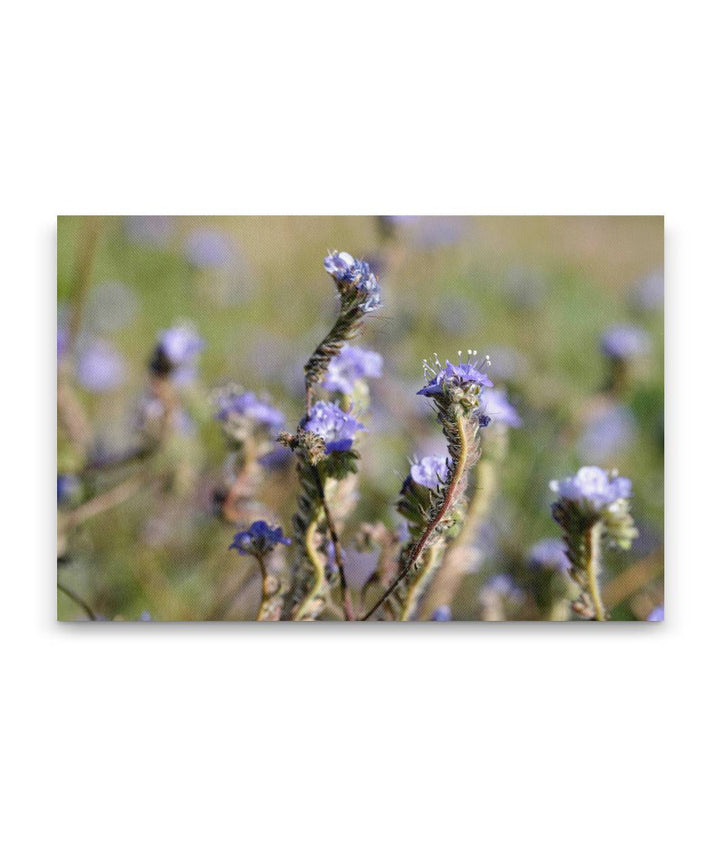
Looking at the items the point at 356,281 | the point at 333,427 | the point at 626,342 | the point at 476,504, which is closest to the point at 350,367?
the point at 333,427

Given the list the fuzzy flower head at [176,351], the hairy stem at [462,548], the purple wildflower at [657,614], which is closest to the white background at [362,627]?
the purple wildflower at [657,614]

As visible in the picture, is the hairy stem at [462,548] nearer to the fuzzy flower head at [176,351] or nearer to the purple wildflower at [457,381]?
the purple wildflower at [457,381]

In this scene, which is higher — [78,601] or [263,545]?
[263,545]

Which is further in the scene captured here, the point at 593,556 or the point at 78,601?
the point at 78,601

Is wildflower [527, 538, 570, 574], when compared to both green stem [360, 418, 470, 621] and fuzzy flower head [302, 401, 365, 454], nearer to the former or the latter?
green stem [360, 418, 470, 621]

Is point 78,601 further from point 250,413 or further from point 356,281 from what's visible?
point 356,281
